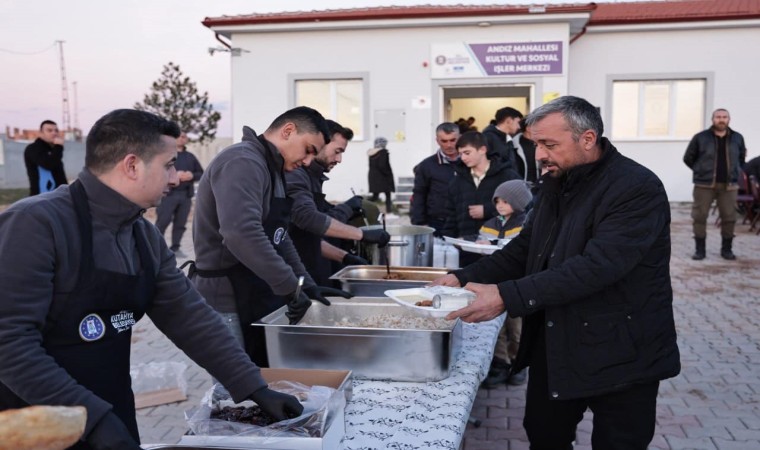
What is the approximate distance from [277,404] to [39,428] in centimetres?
81

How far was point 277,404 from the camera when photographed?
1739 millimetres

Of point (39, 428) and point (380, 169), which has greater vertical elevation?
point (380, 169)

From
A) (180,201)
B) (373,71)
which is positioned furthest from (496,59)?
(180,201)

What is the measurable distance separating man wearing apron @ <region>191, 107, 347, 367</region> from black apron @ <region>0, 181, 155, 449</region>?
32.5 inches

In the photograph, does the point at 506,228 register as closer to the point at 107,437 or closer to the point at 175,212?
the point at 107,437

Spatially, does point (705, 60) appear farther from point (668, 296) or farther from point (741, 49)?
point (668, 296)

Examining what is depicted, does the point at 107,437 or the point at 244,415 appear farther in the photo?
the point at 244,415

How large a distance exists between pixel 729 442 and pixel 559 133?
8.07 ft

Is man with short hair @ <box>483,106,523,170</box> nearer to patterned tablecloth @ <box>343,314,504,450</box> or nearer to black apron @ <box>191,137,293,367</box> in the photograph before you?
black apron @ <box>191,137,293,367</box>

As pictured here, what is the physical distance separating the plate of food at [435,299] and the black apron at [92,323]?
100cm

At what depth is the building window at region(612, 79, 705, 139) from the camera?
14.9m

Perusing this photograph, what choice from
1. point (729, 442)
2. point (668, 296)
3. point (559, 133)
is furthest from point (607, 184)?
point (729, 442)

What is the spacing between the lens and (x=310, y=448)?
1597 millimetres

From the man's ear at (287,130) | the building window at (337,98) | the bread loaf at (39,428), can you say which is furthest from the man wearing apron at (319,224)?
the building window at (337,98)
